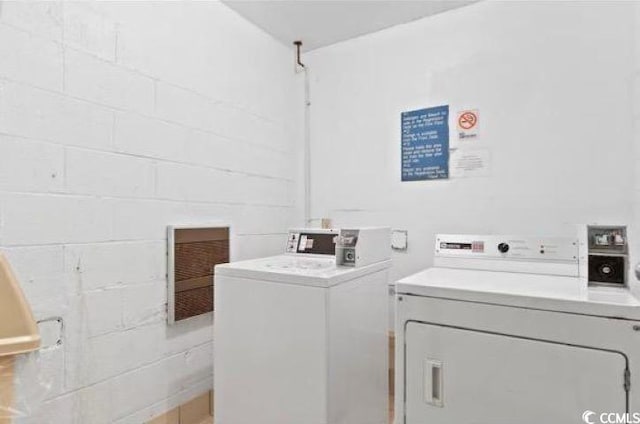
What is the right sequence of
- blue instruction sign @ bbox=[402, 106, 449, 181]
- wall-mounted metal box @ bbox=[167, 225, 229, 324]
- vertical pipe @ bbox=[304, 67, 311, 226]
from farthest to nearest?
vertical pipe @ bbox=[304, 67, 311, 226]
blue instruction sign @ bbox=[402, 106, 449, 181]
wall-mounted metal box @ bbox=[167, 225, 229, 324]

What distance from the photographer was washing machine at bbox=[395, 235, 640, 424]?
3.79 ft

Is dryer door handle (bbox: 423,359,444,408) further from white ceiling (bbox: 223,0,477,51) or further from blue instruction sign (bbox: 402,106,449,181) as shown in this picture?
white ceiling (bbox: 223,0,477,51)

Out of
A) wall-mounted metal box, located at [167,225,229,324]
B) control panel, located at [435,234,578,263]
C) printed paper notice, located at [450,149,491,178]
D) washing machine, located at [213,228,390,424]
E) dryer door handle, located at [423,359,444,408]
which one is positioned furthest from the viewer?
printed paper notice, located at [450,149,491,178]

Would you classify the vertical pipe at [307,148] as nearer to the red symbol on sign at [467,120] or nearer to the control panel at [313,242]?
the control panel at [313,242]

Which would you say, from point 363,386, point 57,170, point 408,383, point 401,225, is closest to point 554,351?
point 408,383

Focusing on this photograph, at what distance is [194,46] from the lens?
213 centimetres

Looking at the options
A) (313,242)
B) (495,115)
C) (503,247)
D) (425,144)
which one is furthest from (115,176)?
(495,115)

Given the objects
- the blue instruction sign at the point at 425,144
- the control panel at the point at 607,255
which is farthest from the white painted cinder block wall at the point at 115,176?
the control panel at the point at 607,255

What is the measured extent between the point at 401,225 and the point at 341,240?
2.53ft

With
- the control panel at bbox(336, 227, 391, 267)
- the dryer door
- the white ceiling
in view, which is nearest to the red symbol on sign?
the white ceiling

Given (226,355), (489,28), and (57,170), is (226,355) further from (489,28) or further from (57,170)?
(489,28)

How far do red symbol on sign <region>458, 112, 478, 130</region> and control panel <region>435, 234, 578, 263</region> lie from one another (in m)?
0.74

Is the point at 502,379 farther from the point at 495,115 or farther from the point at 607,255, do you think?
the point at 495,115

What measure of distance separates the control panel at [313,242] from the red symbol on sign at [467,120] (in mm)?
1051
